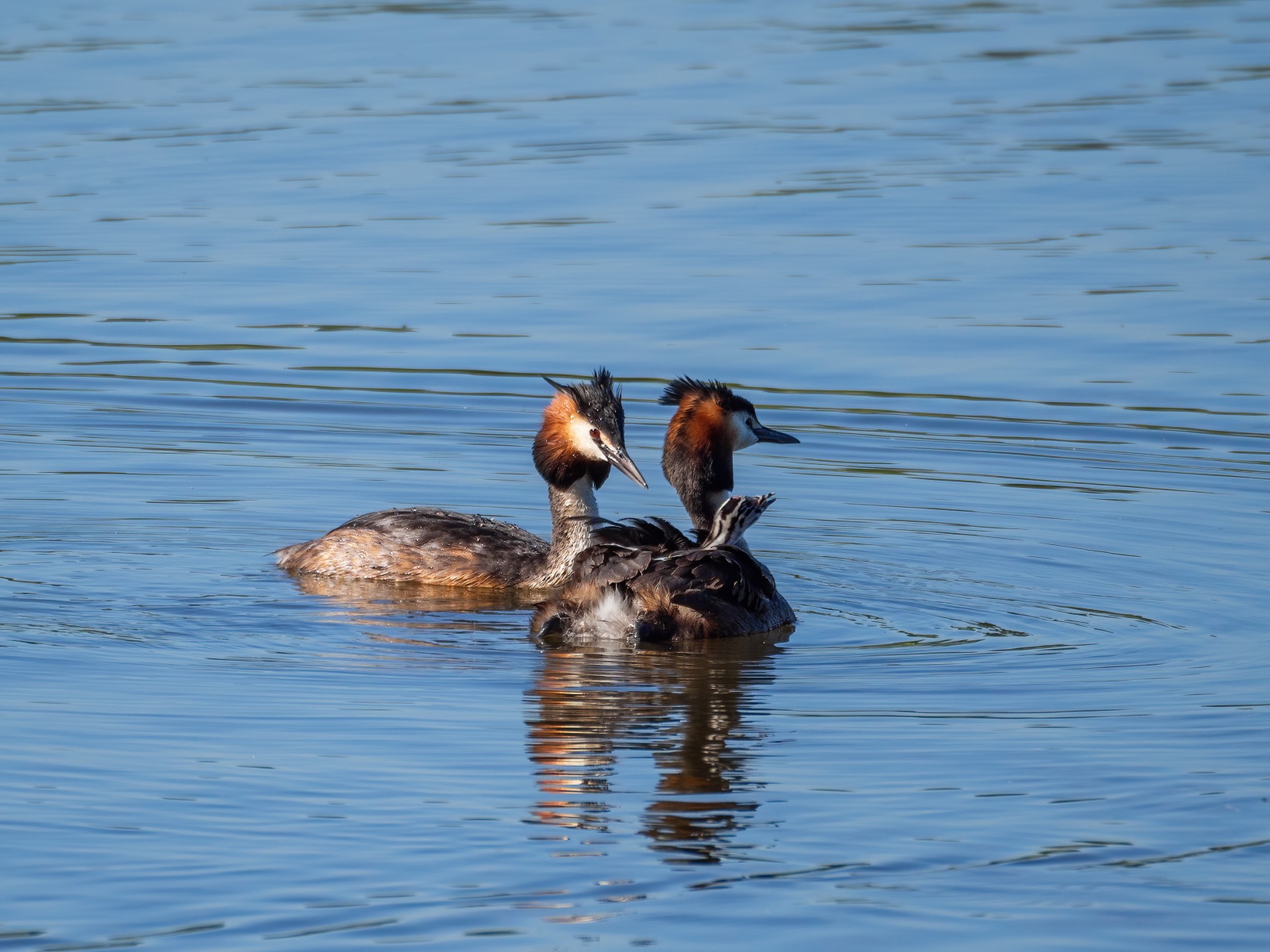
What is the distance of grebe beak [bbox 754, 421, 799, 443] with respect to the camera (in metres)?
11.6

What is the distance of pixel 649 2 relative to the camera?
30.2 metres

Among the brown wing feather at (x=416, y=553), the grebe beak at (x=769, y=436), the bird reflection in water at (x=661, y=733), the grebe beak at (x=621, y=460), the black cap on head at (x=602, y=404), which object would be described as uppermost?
the black cap on head at (x=602, y=404)

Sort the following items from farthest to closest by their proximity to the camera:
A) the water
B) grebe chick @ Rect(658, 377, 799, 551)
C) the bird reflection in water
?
grebe chick @ Rect(658, 377, 799, 551)
the bird reflection in water
the water

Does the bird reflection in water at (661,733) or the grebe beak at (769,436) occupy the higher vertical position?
the grebe beak at (769,436)

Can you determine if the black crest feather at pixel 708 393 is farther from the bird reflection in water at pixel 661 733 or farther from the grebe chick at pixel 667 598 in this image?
the bird reflection in water at pixel 661 733

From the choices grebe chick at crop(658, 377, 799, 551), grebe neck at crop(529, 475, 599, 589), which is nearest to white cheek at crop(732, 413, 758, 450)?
grebe chick at crop(658, 377, 799, 551)

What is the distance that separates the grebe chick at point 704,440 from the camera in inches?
449

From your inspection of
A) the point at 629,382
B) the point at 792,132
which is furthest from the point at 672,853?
the point at 792,132

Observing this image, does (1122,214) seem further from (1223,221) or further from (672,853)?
(672,853)

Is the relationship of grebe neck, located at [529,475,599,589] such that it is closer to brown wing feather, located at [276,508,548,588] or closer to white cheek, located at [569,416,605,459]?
brown wing feather, located at [276,508,548,588]

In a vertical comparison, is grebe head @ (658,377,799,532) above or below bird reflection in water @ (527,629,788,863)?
above

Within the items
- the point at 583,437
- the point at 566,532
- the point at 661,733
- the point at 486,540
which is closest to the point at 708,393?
the point at 583,437

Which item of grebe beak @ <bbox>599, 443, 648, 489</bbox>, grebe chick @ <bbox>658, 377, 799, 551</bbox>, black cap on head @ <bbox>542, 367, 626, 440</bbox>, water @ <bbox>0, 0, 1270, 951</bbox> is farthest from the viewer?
grebe chick @ <bbox>658, 377, 799, 551</bbox>

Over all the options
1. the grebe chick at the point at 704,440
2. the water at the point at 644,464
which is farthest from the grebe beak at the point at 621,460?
the water at the point at 644,464
